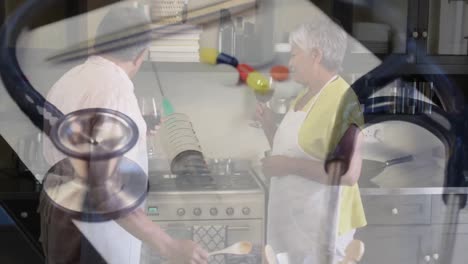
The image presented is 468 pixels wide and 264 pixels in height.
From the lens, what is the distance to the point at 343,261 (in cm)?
94

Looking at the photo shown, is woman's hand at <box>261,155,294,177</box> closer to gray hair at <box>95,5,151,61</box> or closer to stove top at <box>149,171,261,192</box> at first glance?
stove top at <box>149,171,261,192</box>

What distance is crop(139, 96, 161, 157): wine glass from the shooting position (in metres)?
0.83

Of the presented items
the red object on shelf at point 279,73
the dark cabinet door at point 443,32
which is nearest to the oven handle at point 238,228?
the red object on shelf at point 279,73

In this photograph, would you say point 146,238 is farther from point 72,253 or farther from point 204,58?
point 204,58

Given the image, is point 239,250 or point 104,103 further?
point 239,250

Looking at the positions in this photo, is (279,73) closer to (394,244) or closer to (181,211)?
(181,211)

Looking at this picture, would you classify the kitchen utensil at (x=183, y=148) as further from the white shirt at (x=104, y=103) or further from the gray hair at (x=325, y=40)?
the gray hair at (x=325, y=40)

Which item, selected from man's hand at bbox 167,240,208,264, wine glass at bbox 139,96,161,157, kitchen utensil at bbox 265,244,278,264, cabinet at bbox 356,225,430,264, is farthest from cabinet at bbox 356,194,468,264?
wine glass at bbox 139,96,161,157

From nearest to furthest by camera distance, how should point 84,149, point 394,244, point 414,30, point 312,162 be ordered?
point 84,149 < point 312,162 < point 394,244 < point 414,30

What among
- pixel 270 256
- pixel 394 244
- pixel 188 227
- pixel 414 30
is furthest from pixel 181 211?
pixel 414 30

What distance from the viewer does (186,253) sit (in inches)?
35.8

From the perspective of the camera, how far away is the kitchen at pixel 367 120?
0.88 m

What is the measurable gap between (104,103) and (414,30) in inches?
38.6

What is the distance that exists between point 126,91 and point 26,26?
0.69 ft
